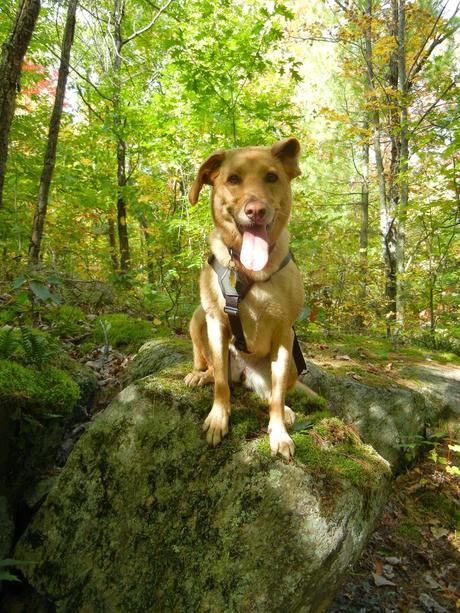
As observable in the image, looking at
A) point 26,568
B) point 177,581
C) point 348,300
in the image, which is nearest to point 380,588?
point 177,581

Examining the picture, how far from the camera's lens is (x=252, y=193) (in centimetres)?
246

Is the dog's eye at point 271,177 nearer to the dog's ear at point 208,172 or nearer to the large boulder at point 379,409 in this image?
the dog's ear at point 208,172

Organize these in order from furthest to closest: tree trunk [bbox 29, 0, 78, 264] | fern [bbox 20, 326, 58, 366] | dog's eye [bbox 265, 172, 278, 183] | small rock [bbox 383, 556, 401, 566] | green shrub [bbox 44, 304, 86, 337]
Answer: tree trunk [bbox 29, 0, 78, 264] < green shrub [bbox 44, 304, 86, 337] < small rock [bbox 383, 556, 401, 566] < fern [bbox 20, 326, 58, 366] < dog's eye [bbox 265, 172, 278, 183]

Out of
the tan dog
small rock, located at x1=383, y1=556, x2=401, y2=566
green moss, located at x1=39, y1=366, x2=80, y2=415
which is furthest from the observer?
small rock, located at x1=383, y1=556, x2=401, y2=566

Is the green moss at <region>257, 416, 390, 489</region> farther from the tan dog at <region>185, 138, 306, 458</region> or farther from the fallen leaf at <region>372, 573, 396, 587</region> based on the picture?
the fallen leaf at <region>372, 573, 396, 587</region>

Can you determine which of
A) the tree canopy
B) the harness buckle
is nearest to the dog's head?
the harness buckle

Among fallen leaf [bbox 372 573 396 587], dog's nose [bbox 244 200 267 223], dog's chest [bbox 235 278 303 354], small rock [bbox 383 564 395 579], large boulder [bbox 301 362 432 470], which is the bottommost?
small rock [bbox 383 564 395 579]

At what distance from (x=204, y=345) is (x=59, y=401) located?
4.03 ft

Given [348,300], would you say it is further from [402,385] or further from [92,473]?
[92,473]

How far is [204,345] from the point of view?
312 centimetres

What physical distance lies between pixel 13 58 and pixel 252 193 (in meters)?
2.77

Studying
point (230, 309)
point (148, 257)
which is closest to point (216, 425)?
point (230, 309)

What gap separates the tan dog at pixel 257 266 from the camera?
2467 mm

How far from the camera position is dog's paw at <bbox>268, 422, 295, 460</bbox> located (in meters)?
2.40
